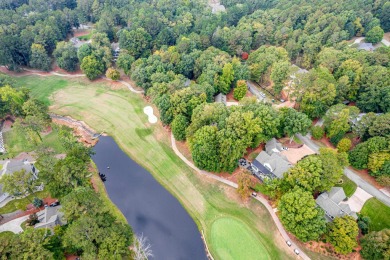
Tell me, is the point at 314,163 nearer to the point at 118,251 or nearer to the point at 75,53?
the point at 118,251

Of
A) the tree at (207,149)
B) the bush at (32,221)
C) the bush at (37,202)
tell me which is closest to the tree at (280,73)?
the tree at (207,149)

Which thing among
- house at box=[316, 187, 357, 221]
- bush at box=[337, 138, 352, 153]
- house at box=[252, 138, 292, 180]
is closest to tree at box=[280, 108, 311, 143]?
house at box=[252, 138, 292, 180]

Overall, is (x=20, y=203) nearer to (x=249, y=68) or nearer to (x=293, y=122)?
(x=293, y=122)

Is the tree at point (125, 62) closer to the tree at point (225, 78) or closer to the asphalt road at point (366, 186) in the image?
the tree at point (225, 78)

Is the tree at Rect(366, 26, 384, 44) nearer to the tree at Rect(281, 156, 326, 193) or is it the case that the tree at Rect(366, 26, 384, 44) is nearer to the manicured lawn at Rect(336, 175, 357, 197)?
the manicured lawn at Rect(336, 175, 357, 197)

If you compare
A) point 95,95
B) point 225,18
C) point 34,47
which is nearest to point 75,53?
point 34,47
